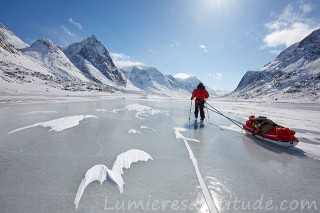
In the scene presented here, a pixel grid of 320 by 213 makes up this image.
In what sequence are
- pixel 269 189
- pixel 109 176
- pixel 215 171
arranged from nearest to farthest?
1. pixel 269 189
2. pixel 109 176
3. pixel 215 171

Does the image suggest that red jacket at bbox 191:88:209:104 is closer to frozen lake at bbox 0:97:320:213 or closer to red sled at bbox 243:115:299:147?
red sled at bbox 243:115:299:147

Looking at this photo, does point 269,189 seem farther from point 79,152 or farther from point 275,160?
point 79,152

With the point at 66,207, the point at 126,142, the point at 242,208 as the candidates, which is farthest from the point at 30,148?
the point at 242,208

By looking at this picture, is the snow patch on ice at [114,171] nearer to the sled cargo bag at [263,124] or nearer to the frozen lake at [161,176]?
the frozen lake at [161,176]

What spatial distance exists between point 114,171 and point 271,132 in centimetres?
647

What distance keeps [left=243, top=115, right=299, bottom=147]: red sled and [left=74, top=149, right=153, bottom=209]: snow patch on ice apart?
5049 millimetres

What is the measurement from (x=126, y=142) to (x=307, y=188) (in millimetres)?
5170

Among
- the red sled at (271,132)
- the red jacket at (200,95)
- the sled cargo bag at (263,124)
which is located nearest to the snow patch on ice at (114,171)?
the red sled at (271,132)

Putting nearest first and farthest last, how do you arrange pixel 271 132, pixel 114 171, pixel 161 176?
pixel 161 176 < pixel 114 171 < pixel 271 132

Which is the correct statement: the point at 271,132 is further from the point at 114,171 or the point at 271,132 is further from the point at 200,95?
the point at 114,171

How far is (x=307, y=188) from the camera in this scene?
163 inches

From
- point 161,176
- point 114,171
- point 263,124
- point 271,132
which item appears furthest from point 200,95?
point 114,171

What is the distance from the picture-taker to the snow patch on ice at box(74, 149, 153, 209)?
153 inches

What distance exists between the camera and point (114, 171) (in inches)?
180
